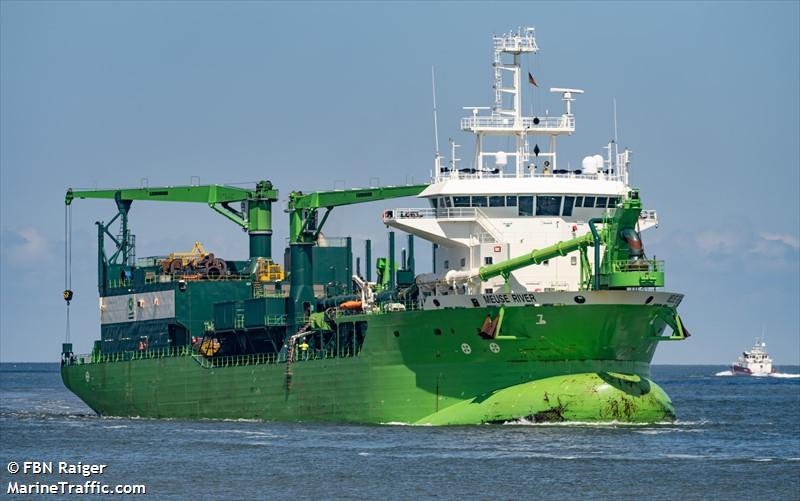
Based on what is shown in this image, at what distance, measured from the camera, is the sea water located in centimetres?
4272

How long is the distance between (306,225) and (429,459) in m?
21.7

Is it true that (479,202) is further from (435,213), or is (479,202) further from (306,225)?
(306,225)

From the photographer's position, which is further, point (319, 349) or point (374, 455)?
point (319, 349)

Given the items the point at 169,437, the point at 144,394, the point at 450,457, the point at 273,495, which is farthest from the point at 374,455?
the point at 144,394

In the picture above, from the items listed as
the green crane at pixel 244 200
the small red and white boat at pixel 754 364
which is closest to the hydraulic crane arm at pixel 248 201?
the green crane at pixel 244 200

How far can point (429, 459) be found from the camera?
157ft

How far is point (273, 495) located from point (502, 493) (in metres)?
5.77

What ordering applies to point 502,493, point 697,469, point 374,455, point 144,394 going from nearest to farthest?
point 502,493 → point 697,469 → point 374,455 → point 144,394

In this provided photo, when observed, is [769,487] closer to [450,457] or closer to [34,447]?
[450,457]

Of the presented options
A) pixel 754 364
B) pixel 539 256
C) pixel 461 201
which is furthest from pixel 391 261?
pixel 754 364

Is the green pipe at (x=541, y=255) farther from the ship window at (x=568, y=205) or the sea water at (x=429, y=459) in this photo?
the sea water at (x=429, y=459)

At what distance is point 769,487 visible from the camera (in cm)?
4328

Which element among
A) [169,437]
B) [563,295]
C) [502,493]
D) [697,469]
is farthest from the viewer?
[169,437]

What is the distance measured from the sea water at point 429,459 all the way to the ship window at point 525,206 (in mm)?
7525
